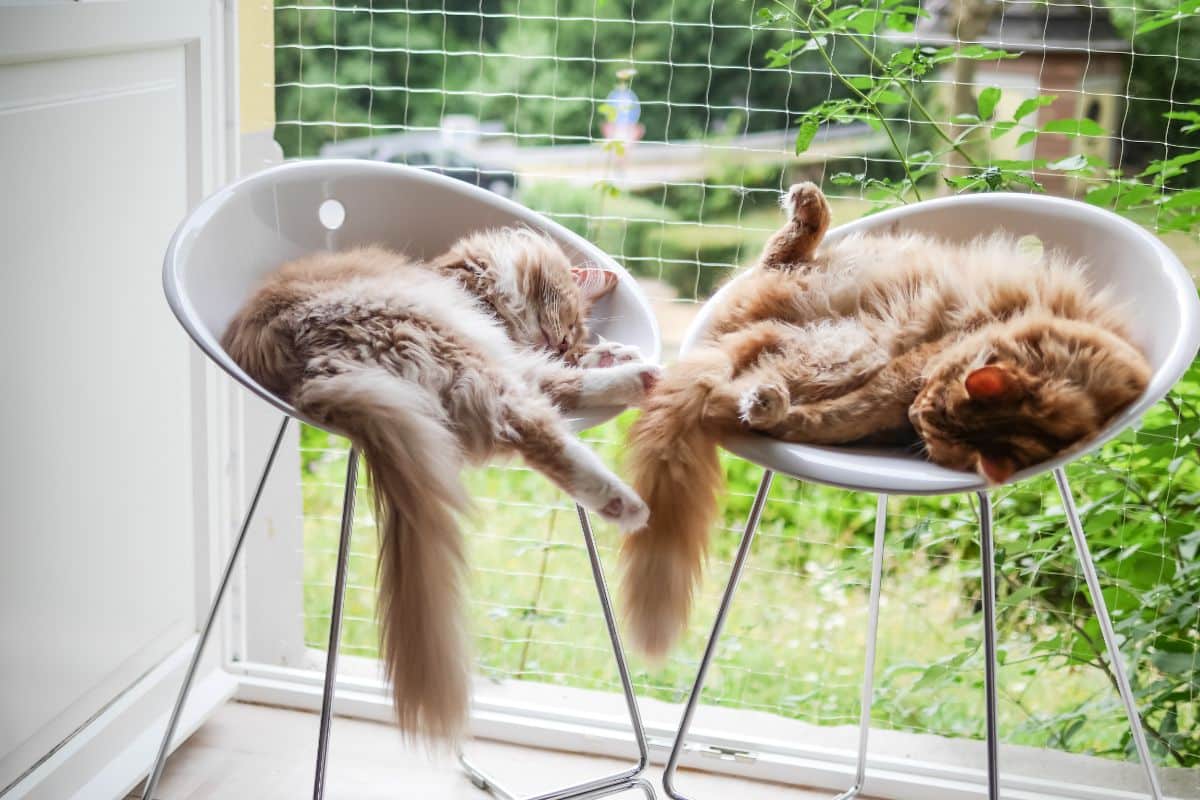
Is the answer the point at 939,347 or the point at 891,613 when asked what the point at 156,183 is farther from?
the point at 891,613

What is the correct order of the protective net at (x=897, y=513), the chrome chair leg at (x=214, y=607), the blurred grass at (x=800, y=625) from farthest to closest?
1. the blurred grass at (x=800, y=625)
2. the protective net at (x=897, y=513)
3. the chrome chair leg at (x=214, y=607)

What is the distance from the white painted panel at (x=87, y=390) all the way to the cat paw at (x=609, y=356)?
2.58 ft

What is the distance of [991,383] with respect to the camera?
3.93 feet

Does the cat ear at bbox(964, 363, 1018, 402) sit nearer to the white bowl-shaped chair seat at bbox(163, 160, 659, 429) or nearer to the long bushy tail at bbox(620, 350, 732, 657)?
the long bushy tail at bbox(620, 350, 732, 657)

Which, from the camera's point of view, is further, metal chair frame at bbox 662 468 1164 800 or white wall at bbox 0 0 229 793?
white wall at bbox 0 0 229 793

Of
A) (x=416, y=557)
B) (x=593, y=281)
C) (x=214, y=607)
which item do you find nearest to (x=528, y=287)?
(x=593, y=281)

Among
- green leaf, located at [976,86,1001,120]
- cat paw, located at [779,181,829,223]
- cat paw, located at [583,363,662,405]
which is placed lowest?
cat paw, located at [583,363,662,405]

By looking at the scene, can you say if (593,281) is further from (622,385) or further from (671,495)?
(671,495)

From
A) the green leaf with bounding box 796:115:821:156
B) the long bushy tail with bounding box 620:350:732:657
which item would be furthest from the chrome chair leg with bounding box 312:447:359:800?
the green leaf with bounding box 796:115:821:156

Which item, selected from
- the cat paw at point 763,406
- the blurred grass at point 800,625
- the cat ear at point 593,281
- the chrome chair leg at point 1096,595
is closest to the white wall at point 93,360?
the blurred grass at point 800,625

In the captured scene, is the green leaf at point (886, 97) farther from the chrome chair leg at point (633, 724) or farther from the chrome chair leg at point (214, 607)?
the chrome chair leg at point (214, 607)

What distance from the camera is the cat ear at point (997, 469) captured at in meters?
1.20

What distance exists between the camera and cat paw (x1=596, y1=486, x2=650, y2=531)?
1.28 m

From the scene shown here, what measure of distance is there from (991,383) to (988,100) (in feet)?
2.62
